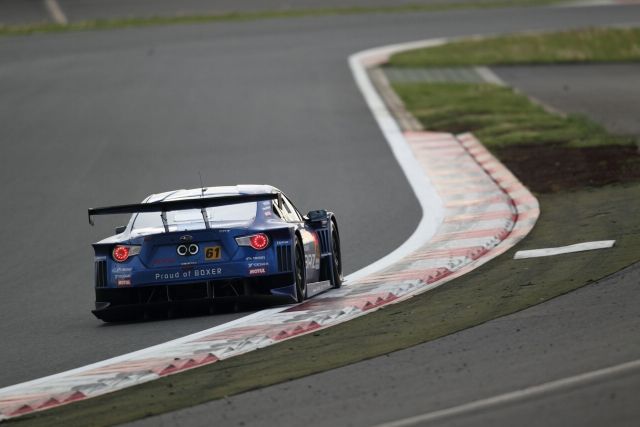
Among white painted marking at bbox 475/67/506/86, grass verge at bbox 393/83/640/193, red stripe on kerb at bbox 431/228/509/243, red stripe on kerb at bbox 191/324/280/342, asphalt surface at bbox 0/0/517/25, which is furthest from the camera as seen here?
asphalt surface at bbox 0/0/517/25

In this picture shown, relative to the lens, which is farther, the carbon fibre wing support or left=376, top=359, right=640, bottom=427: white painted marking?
the carbon fibre wing support

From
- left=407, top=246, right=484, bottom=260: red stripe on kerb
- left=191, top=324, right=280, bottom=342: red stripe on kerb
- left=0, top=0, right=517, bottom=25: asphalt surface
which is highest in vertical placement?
left=0, top=0, right=517, bottom=25: asphalt surface

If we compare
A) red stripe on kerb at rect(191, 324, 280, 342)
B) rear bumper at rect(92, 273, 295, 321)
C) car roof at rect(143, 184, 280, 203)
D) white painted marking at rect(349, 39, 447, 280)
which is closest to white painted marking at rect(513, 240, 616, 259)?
white painted marking at rect(349, 39, 447, 280)

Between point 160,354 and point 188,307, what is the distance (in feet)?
6.16

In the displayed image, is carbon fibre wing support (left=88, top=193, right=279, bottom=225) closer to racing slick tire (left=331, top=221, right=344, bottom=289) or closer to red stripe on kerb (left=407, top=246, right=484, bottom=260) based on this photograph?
racing slick tire (left=331, top=221, right=344, bottom=289)

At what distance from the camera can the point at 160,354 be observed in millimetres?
9523

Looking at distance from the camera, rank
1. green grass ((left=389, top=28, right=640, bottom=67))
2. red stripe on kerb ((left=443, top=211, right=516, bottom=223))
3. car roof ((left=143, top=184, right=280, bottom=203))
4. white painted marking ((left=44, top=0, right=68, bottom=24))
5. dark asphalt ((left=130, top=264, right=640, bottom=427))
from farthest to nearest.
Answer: white painted marking ((left=44, top=0, right=68, bottom=24))
green grass ((left=389, top=28, right=640, bottom=67))
red stripe on kerb ((left=443, top=211, right=516, bottom=223))
car roof ((left=143, top=184, right=280, bottom=203))
dark asphalt ((left=130, top=264, right=640, bottom=427))

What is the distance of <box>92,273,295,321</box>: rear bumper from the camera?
37.2 feet

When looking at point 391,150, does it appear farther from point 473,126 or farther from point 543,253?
point 543,253

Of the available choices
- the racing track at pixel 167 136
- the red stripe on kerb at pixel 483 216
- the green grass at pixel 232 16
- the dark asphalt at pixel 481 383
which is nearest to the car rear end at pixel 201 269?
the racing track at pixel 167 136

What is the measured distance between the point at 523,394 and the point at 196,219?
529cm

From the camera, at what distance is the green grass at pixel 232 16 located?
4575 centimetres

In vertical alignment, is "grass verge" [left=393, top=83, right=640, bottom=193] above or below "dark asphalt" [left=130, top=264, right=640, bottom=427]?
above

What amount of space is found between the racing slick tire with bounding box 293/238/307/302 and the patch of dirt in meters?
6.88
